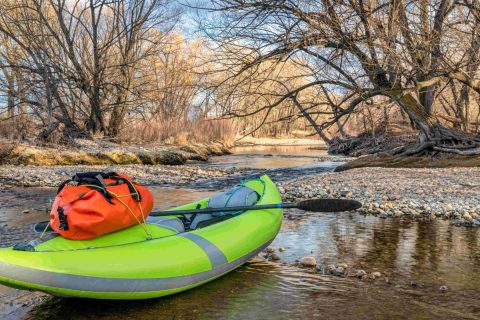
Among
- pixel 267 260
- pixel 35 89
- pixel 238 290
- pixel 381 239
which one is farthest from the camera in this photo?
pixel 35 89

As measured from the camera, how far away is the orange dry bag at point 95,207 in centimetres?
311

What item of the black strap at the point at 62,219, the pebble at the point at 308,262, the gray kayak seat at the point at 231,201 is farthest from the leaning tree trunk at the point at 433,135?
the black strap at the point at 62,219

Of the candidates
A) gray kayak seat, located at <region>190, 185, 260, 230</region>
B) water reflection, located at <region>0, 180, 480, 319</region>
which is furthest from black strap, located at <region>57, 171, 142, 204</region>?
gray kayak seat, located at <region>190, 185, 260, 230</region>

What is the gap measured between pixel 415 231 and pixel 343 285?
2.08 m

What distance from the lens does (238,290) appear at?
374 cm

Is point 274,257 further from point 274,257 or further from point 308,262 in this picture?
point 308,262

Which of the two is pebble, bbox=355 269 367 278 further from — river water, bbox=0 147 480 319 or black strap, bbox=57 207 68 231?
black strap, bbox=57 207 68 231

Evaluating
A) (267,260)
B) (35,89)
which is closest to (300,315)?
(267,260)

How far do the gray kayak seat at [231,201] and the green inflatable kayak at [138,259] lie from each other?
1.07 ft

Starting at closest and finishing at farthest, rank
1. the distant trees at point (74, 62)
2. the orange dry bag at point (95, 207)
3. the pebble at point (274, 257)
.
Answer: the orange dry bag at point (95, 207) → the pebble at point (274, 257) → the distant trees at point (74, 62)

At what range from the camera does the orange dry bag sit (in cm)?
311

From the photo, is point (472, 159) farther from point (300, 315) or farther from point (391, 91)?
point (300, 315)

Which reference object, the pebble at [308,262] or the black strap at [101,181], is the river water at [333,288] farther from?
the black strap at [101,181]

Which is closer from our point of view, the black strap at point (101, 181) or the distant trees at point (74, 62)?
the black strap at point (101, 181)
